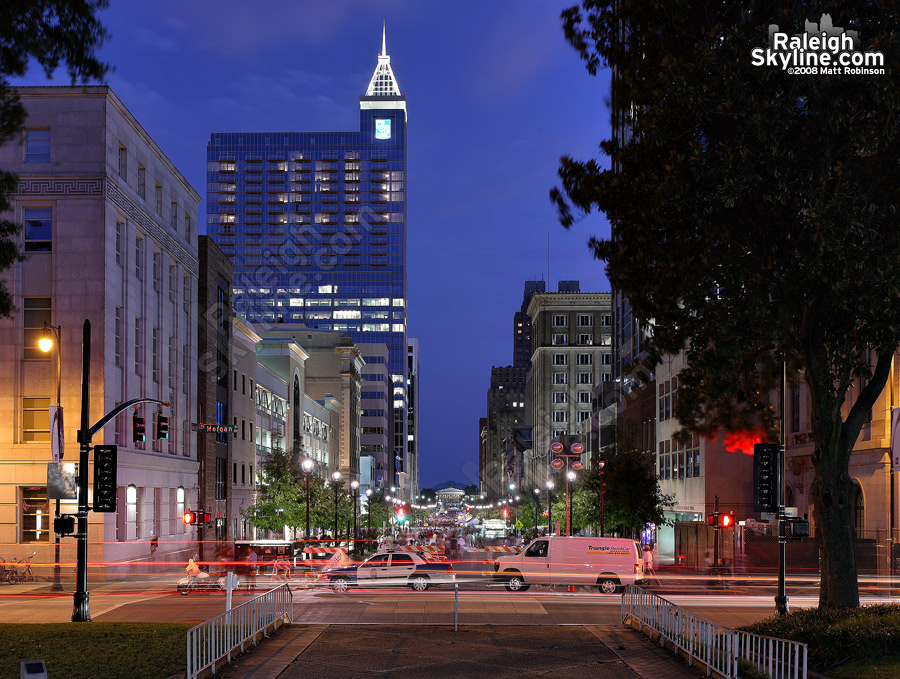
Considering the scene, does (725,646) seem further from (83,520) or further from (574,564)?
(574,564)

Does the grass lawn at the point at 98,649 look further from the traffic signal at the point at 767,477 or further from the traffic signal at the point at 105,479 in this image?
the traffic signal at the point at 767,477

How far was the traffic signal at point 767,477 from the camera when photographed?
84.2ft

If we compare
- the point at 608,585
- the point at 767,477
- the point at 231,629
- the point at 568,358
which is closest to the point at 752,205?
the point at 767,477

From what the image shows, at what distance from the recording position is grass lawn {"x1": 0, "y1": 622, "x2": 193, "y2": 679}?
16.7m

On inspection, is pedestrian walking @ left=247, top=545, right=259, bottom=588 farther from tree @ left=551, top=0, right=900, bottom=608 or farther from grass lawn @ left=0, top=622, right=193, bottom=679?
tree @ left=551, top=0, right=900, bottom=608

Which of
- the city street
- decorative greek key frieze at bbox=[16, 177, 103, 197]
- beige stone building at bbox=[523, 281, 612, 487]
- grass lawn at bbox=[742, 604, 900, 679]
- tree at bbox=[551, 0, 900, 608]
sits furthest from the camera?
beige stone building at bbox=[523, 281, 612, 487]

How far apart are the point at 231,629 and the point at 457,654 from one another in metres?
4.79

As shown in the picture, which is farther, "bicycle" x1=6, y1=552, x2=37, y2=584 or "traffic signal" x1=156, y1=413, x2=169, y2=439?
"bicycle" x1=6, y1=552, x2=37, y2=584

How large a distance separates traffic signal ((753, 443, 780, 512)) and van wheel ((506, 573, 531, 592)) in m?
13.2

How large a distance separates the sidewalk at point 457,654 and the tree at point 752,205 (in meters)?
4.89

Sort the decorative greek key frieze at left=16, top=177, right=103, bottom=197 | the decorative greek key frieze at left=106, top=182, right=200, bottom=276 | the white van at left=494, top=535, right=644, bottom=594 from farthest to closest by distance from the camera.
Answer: the decorative greek key frieze at left=106, top=182, right=200, bottom=276
the decorative greek key frieze at left=16, top=177, right=103, bottom=197
the white van at left=494, top=535, right=644, bottom=594

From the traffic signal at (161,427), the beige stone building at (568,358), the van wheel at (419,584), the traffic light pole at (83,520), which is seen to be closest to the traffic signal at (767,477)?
the van wheel at (419,584)

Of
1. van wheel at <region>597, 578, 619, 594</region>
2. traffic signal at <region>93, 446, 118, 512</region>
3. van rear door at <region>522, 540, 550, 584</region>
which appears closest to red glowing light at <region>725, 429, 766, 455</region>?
van wheel at <region>597, 578, 619, 594</region>

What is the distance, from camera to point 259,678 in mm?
17031
